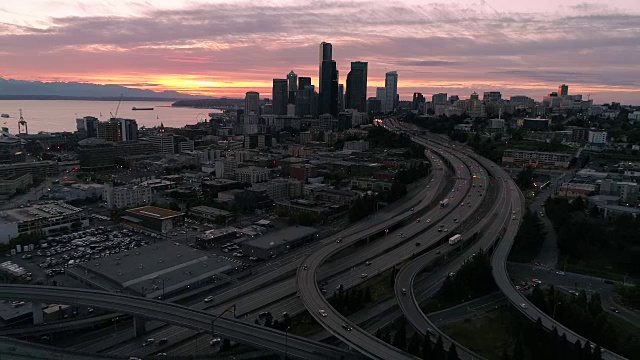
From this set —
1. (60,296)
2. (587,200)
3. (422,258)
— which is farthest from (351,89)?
(60,296)

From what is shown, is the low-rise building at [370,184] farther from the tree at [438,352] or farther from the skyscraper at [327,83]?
the skyscraper at [327,83]

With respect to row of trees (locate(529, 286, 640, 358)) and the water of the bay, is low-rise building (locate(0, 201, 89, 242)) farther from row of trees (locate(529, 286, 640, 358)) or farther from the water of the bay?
the water of the bay

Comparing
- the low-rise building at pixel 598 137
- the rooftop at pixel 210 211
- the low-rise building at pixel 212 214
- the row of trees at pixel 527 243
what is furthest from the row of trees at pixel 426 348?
the low-rise building at pixel 598 137

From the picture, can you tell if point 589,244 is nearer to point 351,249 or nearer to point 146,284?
point 351,249

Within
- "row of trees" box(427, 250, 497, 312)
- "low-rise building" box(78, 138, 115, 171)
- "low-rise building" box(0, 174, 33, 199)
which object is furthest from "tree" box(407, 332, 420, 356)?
"low-rise building" box(78, 138, 115, 171)

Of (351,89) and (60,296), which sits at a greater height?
(351,89)

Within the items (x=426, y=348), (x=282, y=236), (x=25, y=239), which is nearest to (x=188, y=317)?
(x=426, y=348)
